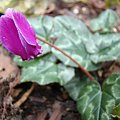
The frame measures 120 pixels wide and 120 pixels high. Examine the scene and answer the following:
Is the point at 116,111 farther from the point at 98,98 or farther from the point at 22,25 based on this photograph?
the point at 22,25

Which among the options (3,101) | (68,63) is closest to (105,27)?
(68,63)

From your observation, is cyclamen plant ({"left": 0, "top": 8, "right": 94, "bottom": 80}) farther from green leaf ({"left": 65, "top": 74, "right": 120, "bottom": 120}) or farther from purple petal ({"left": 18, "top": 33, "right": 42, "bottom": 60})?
green leaf ({"left": 65, "top": 74, "right": 120, "bottom": 120})

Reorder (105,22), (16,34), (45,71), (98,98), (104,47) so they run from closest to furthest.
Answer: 1. (16,34)
2. (98,98)
3. (45,71)
4. (104,47)
5. (105,22)

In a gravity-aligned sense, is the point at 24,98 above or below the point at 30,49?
below

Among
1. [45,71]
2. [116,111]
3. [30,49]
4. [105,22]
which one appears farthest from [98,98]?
[105,22]

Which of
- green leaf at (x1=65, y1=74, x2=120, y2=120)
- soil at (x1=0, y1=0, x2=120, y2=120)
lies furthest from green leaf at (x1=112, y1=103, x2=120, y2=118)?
soil at (x1=0, y1=0, x2=120, y2=120)

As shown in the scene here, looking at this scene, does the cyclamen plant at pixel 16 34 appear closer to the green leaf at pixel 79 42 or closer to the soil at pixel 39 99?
the soil at pixel 39 99

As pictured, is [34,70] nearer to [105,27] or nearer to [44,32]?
[44,32]
